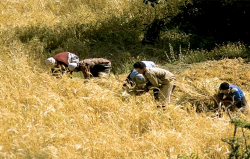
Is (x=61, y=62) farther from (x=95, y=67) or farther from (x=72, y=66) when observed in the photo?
(x=95, y=67)

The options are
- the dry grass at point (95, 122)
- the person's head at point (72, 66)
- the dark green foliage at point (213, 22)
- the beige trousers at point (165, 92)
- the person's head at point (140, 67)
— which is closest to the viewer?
the dry grass at point (95, 122)

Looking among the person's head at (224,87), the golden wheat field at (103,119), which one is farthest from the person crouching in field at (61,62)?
the person's head at (224,87)

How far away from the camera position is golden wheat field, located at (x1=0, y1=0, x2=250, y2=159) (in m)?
4.22

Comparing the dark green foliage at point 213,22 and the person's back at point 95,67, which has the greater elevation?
the dark green foliage at point 213,22

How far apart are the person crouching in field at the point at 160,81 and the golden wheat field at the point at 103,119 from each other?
7.3 inches

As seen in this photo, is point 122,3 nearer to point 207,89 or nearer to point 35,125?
point 207,89

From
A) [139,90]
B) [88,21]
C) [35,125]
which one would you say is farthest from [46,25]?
[35,125]

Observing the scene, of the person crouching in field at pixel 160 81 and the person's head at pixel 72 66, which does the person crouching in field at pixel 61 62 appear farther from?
the person crouching in field at pixel 160 81

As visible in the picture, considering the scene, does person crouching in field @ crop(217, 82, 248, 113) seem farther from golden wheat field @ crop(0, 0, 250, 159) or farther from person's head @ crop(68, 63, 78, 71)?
person's head @ crop(68, 63, 78, 71)

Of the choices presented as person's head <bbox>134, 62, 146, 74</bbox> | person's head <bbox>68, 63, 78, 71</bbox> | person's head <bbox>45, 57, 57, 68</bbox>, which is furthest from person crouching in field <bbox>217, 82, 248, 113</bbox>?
person's head <bbox>45, 57, 57, 68</bbox>

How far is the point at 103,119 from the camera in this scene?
4996 millimetres

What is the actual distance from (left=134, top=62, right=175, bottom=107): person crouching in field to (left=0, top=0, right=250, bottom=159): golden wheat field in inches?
7.3

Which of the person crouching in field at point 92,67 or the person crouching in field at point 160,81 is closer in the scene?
the person crouching in field at point 160,81

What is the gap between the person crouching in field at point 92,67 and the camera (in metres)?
6.39
